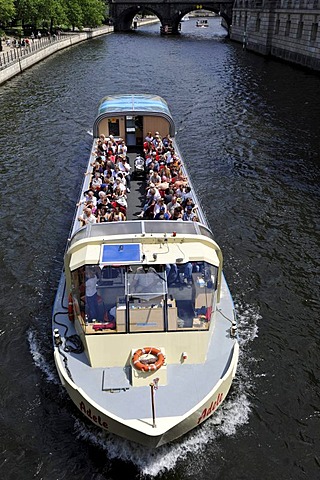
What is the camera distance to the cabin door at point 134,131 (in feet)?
82.5

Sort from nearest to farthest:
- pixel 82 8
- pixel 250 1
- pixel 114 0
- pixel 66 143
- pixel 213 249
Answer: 1. pixel 213 249
2. pixel 66 143
3. pixel 250 1
4. pixel 82 8
5. pixel 114 0

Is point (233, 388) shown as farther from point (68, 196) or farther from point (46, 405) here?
point (68, 196)

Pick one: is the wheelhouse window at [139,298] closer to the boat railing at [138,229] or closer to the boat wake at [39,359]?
the boat railing at [138,229]

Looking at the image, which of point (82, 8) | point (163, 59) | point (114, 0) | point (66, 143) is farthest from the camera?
point (114, 0)

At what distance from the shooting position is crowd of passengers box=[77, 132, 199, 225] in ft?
53.4

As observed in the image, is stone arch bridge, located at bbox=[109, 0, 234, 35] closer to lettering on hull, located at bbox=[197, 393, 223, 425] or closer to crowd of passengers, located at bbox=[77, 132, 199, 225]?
crowd of passengers, located at bbox=[77, 132, 199, 225]

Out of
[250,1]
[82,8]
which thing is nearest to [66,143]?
[250,1]

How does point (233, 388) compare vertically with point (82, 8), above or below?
below

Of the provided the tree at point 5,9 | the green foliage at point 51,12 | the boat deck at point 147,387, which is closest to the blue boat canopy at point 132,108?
the boat deck at point 147,387

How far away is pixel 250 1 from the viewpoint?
90.4 meters

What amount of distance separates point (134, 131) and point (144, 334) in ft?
52.8

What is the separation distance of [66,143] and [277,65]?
43767 millimetres

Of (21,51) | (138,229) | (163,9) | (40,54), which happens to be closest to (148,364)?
(138,229)

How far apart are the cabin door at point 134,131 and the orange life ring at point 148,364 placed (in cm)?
1600
